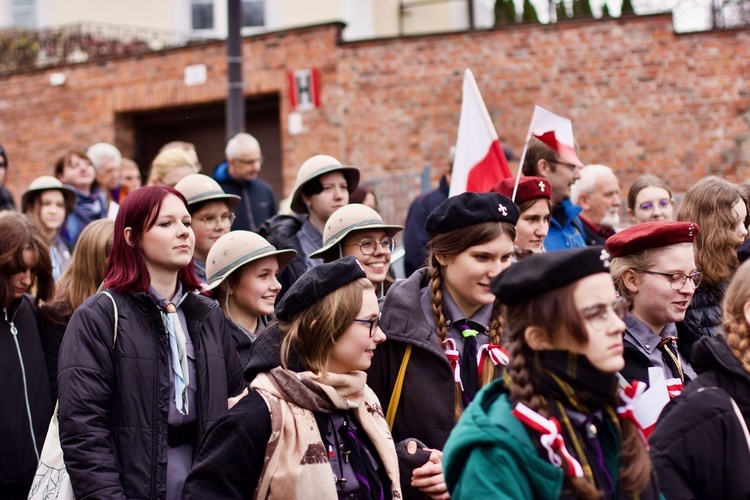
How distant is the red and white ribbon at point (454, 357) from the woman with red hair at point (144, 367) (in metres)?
1.02

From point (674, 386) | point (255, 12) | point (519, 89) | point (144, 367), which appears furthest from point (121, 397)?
point (255, 12)

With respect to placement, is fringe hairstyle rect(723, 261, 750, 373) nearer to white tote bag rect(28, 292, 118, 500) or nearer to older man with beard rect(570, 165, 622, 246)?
white tote bag rect(28, 292, 118, 500)

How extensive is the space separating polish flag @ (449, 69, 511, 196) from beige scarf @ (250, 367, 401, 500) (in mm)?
2980

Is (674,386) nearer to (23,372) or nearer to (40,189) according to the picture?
(23,372)

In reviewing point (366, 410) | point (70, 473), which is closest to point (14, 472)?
point (70, 473)

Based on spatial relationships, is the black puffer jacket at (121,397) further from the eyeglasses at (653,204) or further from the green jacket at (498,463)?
the eyeglasses at (653,204)

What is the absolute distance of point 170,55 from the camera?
1783 centimetres

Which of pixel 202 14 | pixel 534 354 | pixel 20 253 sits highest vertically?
pixel 202 14

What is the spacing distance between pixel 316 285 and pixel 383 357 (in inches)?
23.8

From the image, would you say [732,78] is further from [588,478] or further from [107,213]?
[588,478]

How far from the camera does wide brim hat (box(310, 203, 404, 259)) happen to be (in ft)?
20.3

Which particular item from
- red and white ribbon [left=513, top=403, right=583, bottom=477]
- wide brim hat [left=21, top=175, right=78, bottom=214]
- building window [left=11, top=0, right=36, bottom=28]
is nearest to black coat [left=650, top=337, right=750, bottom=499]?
red and white ribbon [left=513, top=403, right=583, bottom=477]

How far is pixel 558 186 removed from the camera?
7215 millimetres

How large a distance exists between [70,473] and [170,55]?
1402 centimetres
